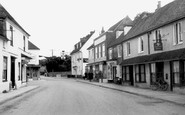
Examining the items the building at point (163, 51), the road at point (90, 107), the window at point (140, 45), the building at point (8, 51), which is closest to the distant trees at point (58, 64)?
the building at point (163, 51)

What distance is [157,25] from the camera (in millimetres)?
23203

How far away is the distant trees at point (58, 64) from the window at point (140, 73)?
225 ft

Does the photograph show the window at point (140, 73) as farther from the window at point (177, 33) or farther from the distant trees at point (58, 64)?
the distant trees at point (58, 64)

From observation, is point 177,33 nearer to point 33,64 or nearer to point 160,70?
point 160,70

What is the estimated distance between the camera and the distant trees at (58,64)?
9606 cm

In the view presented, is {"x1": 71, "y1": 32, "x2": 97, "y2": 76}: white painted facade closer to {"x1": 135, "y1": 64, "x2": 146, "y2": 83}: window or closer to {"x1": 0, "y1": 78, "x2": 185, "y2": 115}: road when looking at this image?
{"x1": 135, "y1": 64, "x2": 146, "y2": 83}: window

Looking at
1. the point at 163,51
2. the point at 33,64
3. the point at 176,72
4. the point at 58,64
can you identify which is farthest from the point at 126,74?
the point at 58,64

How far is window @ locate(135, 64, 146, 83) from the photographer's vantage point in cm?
2672

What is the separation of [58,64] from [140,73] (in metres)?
72.7

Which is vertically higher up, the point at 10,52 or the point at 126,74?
the point at 10,52

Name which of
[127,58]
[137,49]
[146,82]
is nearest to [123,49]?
[127,58]

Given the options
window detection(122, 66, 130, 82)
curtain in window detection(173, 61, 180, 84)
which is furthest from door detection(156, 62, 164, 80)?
window detection(122, 66, 130, 82)

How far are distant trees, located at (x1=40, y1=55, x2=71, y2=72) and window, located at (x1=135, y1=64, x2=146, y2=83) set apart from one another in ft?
225

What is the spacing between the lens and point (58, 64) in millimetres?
98312
